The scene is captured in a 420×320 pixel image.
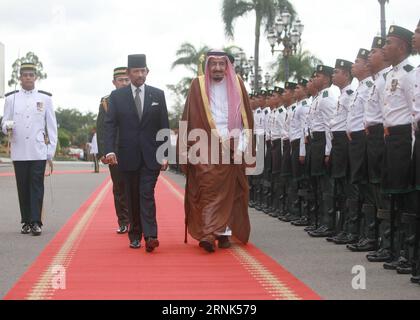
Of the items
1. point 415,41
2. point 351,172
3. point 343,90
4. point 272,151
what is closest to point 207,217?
point 351,172

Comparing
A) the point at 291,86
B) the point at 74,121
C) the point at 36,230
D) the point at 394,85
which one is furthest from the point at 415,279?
the point at 74,121

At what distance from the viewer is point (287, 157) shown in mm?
13570

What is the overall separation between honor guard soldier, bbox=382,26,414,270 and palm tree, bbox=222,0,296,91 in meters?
28.4

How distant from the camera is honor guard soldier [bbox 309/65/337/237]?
1114cm

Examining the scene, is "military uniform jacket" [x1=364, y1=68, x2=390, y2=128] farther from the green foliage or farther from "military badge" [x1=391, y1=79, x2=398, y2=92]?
the green foliage

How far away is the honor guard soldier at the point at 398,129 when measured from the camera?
7.89 metres

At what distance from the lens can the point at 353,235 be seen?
10188 mm

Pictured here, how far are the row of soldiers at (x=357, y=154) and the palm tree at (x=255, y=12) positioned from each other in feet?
72.3

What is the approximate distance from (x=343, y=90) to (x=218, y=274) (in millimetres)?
3637

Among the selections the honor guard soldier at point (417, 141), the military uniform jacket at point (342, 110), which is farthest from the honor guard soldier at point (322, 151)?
the honor guard soldier at point (417, 141)

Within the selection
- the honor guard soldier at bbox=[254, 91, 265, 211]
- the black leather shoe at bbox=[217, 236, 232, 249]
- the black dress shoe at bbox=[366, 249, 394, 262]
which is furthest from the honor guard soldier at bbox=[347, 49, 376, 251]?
the honor guard soldier at bbox=[254, 91, 265, 211]

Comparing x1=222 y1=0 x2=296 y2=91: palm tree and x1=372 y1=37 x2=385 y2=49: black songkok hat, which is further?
x1=222 y1=0 x2=296 y2=91: palm tree

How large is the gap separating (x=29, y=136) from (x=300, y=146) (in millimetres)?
3968
